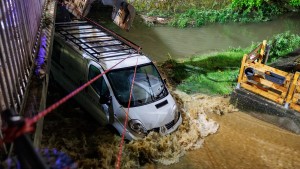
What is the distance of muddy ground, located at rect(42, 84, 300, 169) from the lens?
6.96 m

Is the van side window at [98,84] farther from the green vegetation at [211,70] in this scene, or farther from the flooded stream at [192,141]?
the green vegetation at [211,70]

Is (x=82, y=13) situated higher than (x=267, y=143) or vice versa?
(x=82, y=13)

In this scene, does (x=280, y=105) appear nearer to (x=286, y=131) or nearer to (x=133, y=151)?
(x=286, y=131)

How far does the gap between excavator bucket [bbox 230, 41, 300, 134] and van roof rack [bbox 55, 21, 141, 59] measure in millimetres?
3525

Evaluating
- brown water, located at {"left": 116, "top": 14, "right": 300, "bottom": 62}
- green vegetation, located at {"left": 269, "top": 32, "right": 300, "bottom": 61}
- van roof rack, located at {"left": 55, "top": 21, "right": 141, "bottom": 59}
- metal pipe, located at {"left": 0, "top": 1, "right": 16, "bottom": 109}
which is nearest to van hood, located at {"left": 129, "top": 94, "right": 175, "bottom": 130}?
van roof rack, located at {"left": 55, "top": 21, "right": 141, "bottom": 59}

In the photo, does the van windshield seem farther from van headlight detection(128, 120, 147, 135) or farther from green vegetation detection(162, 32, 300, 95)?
green vegetation detection(162, 32, 300, 95)

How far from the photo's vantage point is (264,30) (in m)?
20.2

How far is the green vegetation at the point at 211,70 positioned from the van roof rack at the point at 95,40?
3.00 meters

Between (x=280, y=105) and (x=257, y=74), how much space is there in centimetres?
114

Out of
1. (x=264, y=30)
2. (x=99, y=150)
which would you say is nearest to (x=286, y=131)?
(x=99, y=150)

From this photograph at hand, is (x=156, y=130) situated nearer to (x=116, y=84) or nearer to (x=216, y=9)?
(x=116, y=84)

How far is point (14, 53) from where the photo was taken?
4.39 metres

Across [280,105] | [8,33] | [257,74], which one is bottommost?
[280,105]

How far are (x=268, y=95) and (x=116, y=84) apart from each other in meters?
4.63
